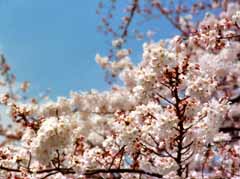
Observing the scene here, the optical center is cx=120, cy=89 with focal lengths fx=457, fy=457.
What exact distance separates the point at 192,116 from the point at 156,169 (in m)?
Answer: 0.80

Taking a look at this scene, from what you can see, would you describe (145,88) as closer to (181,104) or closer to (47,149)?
(181,104)

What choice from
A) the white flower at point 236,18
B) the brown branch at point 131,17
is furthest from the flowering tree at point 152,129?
the brown branch at point 131,17

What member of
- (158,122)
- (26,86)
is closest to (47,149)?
(158,122)

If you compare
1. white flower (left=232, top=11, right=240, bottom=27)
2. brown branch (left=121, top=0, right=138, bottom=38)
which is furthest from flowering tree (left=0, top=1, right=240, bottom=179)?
brown branch (left=121, top=0, right=138, bottom=38)

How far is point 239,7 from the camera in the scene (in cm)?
1091

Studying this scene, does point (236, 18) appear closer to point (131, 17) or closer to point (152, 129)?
point (152, 129)

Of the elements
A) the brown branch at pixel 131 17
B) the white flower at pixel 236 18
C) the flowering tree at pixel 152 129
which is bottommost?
the flowering tree at pixel 152 129

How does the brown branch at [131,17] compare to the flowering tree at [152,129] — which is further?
the brown branch at [131,17]

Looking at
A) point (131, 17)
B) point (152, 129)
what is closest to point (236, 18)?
point (152, 129)

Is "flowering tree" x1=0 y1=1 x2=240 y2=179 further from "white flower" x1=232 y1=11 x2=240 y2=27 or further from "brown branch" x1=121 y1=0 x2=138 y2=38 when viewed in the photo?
"brown branch" x1=121 y1=0 x2=138 y2=38

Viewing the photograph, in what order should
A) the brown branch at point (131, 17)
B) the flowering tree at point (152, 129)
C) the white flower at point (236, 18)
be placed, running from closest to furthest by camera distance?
the flowering tree at point (152, 129) < the white flower at point (236, 18) < the brown branch at point (131, 17)

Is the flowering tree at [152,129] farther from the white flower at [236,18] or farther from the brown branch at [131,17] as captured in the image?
the brown branch at [131,17]

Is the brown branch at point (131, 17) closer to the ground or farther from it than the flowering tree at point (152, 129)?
farther from it

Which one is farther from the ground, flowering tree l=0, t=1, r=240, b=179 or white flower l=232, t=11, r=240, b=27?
white flower l=232, t=11, r=240, b=27
